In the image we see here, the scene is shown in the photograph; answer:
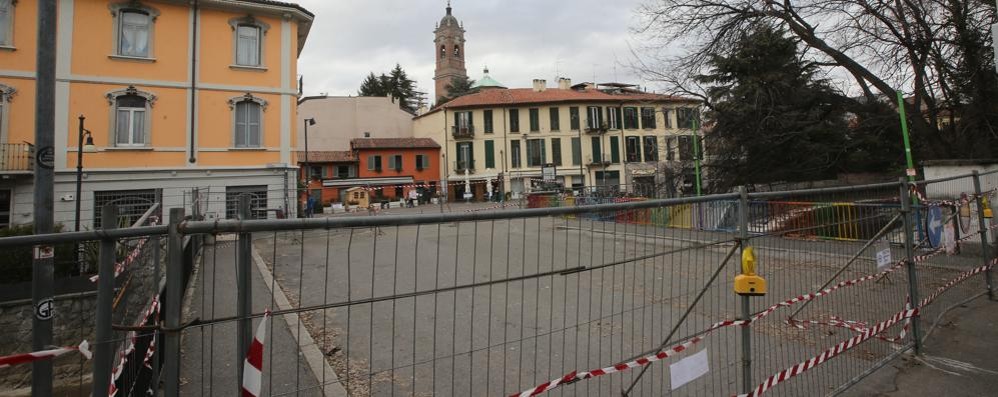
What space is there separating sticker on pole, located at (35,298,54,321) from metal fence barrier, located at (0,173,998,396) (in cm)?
33

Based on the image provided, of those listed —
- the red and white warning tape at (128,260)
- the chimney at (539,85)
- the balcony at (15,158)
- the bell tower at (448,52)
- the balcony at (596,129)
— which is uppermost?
the bell tower at (448,52)

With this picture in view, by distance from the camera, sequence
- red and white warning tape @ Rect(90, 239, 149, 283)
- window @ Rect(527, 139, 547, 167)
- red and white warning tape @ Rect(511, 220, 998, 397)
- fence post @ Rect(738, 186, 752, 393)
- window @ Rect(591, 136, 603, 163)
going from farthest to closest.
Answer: window @ Rect(591, 136, 603, 163), window @ Rect(527, 139, 547, 167), fence post @ Rect(738, 186, 752, 393), red and white warning tape @ Rect(90, 239, 149, 283), red and white warning tape @ Rect(511, 220, 998, 397)

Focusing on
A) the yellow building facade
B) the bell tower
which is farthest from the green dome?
the yellow building facade

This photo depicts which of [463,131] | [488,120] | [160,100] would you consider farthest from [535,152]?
[160,100]

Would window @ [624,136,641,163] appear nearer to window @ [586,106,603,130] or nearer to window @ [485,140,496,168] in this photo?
window @ [586,106,603,130]

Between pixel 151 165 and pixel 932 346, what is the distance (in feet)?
67.5

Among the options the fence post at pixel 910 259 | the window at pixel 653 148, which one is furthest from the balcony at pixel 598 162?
the fence post at pixel 910 259

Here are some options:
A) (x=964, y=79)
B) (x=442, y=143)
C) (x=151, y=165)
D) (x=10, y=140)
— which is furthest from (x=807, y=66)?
(x=442, y=143)

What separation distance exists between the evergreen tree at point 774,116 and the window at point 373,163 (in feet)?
107

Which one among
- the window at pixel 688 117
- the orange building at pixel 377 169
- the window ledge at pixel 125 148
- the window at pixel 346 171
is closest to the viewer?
the window ledge at pixel 125 148

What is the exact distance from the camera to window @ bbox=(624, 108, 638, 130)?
45875 millimetres

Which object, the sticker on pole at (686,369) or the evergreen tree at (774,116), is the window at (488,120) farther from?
the sticker on pole at (686,369)

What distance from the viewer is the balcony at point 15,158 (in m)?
14.5

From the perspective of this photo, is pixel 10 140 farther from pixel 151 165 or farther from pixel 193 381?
pixel 193 381
